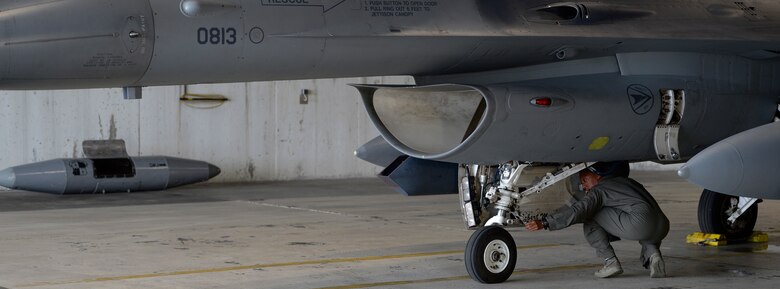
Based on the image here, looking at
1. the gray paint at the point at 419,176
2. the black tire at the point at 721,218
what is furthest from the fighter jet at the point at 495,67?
the black tire at the point at 721,218

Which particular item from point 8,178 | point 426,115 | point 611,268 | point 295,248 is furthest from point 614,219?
point 8,178

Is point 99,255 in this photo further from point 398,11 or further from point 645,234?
point 645,234

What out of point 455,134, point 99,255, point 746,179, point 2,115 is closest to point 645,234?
point 746,179

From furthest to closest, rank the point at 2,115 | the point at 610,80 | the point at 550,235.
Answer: the point at 2,115
the point at 550,235
the point at 610,80

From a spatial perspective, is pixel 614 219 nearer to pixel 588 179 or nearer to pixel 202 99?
pixel 588 179

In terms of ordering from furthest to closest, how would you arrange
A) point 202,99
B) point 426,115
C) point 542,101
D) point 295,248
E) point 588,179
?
point 202,99
point 295,248
point 588,179
point 426,115
point 542,101

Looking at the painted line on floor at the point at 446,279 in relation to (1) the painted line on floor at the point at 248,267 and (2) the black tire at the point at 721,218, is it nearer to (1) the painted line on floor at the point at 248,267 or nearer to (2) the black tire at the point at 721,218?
(1) the painted line on floor at the point at 248,267

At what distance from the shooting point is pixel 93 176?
1560 centimetres

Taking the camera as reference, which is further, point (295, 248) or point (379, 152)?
point (295, 248)

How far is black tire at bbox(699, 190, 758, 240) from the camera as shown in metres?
10.6

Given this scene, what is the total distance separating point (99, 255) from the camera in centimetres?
989

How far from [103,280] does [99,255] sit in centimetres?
143

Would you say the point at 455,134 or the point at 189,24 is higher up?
the point at 189,24

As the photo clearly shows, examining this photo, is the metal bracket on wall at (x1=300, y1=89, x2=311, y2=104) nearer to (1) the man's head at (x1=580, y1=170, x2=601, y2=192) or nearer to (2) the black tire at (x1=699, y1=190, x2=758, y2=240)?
(2) the black tire at (x1=699, y1=190, x2=758, y2=240)
